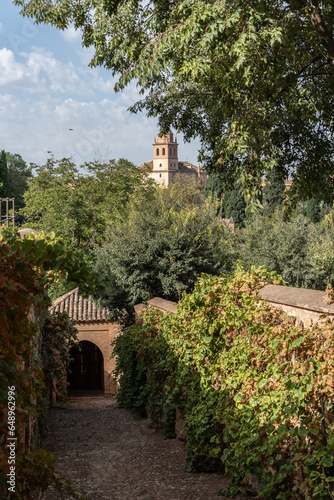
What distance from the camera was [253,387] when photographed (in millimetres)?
4992

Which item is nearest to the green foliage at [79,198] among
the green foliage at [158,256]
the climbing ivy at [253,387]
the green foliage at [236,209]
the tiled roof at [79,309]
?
the tiled roof at [79,309]

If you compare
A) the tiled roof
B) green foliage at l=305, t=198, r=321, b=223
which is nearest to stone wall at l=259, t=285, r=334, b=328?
the tiled roof

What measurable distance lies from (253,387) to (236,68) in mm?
5604

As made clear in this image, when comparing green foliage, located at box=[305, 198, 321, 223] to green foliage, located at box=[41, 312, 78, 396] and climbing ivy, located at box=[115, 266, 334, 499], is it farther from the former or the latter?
climbing ivy, located at box=[115, 266, 334, 499]

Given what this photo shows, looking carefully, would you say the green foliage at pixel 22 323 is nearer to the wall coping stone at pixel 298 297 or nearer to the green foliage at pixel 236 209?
the wall coping stone at pixel 298 297

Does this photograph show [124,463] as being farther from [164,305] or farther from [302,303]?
[302,303]

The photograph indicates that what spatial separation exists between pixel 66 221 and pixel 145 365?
24987mm

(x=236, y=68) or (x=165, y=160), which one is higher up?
(x=165, y=160)

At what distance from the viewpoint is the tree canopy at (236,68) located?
8.97 meters

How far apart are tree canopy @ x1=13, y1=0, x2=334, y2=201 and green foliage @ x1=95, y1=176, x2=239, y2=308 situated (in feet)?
14.6

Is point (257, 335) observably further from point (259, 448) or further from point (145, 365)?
point (145, 365)

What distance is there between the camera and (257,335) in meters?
5.08

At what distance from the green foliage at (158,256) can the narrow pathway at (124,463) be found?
646 cm

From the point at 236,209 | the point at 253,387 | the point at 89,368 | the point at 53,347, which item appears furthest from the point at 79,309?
the point at 236,209
